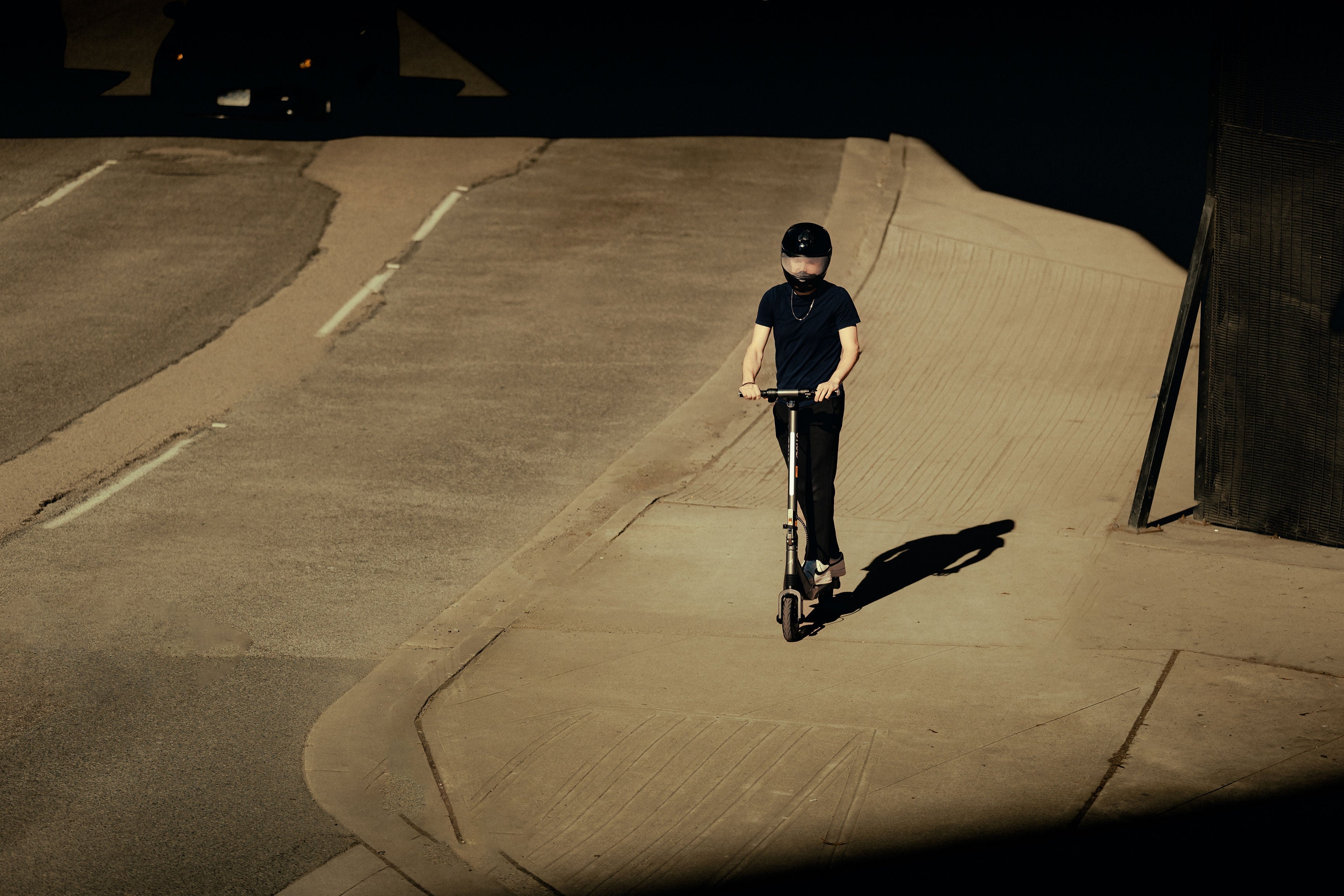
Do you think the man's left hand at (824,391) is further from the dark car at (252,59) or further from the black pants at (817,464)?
the dark car at (252,59)

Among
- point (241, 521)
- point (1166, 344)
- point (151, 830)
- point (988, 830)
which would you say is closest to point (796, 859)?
point (988, 830)

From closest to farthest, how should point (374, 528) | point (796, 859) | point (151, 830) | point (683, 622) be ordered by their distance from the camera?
point (796, 859)
point (151, 830)
point (683, 622)
point (374, 528)

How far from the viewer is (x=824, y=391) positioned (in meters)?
7.04

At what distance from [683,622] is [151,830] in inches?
115

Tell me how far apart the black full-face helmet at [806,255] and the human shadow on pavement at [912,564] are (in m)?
1.80

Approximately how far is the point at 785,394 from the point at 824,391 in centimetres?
19

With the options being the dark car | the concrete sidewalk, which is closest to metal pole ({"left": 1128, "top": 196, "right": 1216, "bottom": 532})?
the concrete sidewalk

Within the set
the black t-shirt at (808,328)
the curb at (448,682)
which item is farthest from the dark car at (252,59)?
the black t-shirt at (808,328)

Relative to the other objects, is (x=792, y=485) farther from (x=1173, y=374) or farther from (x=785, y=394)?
(x=1173, y=374)

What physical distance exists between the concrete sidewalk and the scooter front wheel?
0.44 feet

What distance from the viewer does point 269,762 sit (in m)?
6.42

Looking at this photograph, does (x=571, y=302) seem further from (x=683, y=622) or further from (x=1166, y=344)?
(x=683, y=622)

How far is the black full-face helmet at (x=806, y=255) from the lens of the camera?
7129mm

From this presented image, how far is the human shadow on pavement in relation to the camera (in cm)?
779
